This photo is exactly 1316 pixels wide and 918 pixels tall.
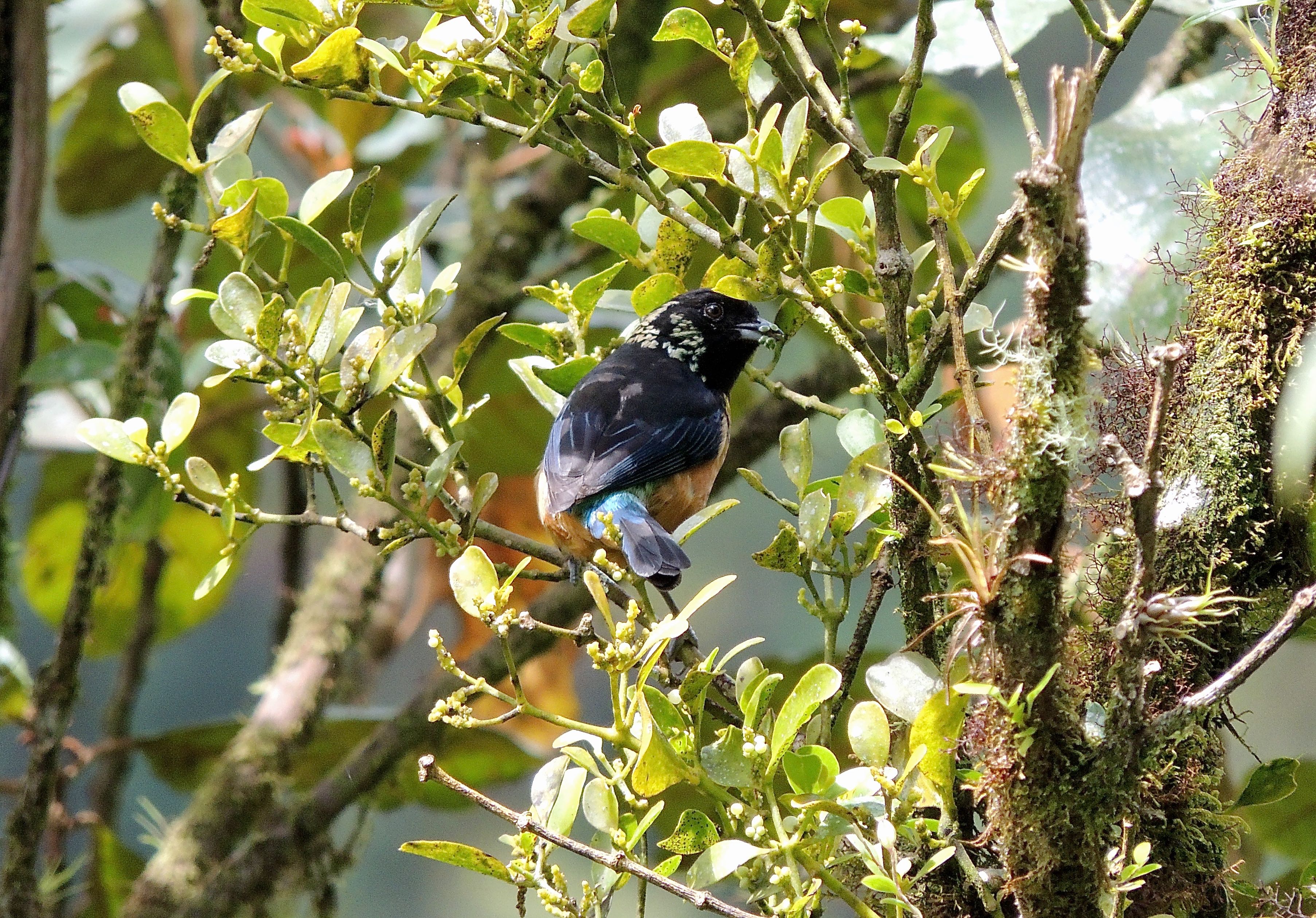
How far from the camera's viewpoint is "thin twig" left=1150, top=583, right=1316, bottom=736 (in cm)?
106

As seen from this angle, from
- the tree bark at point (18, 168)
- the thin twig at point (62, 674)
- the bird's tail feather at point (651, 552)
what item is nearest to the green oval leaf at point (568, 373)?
the bird's tail feather at point (651, 552)

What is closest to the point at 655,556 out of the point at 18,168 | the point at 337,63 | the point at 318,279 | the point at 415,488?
the point at 415,488

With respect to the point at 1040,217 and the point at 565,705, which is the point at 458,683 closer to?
the point at 565,705

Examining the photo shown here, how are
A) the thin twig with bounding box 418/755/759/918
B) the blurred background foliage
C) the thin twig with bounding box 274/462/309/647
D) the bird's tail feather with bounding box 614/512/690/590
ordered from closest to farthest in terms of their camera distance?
the thin twig with bounding box 418/755/759/918
the bird's tail feather with bounding box 614/512/690/590
the blurred background foliage
the thin twig with bounding box 274/462/309/647

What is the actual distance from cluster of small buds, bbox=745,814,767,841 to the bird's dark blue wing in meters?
1.60

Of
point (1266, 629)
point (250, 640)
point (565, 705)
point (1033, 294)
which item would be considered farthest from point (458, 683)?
point (250, 640)

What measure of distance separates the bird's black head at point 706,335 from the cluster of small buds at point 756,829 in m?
2.30

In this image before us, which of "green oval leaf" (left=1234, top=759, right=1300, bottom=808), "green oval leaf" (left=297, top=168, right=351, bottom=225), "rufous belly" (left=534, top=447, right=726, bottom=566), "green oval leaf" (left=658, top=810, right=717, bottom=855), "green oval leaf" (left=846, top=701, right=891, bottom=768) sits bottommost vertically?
"rufous belly" (left=534, top=447, right=726, bottom=566)

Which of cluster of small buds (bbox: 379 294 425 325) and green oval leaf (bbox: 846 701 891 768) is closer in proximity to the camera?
green oval leaf (bbox: 846 701 891 768)

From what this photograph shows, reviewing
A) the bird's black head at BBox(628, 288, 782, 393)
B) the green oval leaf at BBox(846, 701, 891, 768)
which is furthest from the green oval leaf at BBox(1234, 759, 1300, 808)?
the bird's black head at BBox(628, 288, 782, 393)

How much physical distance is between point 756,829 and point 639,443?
5.88 ft

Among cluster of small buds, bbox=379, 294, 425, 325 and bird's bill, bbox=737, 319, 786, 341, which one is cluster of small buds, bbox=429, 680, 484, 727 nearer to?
cluster of small buds, bbox=379, 294, 425, 325

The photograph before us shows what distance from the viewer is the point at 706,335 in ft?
11.7

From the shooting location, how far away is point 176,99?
4.46 m
